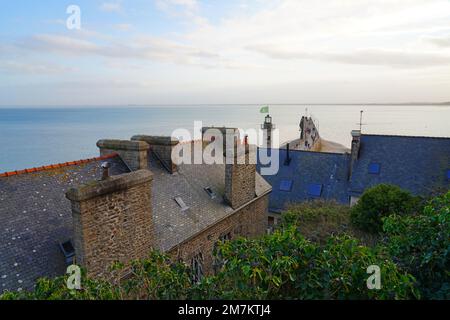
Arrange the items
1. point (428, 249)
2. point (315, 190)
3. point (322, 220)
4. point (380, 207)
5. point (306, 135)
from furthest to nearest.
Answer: point (306, 135) → point (315, 190) → point (322, 220) → point (380, 207) → point (428, 249)

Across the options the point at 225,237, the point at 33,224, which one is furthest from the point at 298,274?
the point at 225,237

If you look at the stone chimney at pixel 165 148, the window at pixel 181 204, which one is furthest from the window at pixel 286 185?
the window at pixel 181 204

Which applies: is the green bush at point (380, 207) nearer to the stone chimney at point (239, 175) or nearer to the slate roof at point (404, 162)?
the stone chimney at point (239, 175)

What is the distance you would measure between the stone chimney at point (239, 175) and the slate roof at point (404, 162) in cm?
1005

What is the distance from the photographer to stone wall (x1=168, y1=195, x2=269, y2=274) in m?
11.3

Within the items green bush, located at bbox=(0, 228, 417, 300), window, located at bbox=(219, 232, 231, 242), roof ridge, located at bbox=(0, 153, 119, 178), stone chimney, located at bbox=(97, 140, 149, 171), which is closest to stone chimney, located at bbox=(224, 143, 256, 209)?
window, located at bbox=(219, 232, 231, 242)

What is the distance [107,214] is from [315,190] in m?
18.2

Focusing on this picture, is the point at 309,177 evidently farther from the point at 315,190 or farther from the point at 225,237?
the point at 225,237

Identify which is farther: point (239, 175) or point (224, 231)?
point (239, 175)

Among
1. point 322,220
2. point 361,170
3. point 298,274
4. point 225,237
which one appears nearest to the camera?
point 298,274

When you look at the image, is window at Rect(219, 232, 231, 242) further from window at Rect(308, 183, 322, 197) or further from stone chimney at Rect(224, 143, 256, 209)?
window at Rect(308, 183, 322, 197)

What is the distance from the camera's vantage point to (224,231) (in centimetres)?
1373

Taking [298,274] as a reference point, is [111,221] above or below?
below
